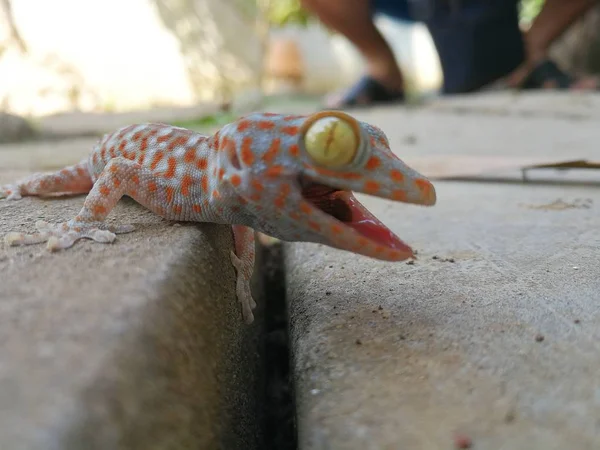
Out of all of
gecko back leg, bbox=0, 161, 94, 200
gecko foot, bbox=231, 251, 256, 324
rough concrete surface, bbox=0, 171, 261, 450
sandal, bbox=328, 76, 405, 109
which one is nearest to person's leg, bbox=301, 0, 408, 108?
sandal, bbox=328, 76, 405, 109

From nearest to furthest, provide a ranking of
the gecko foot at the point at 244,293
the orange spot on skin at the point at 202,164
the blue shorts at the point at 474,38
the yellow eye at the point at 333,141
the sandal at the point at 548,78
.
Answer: the yellow eye at the point at 333,141 < the gecko foot at the point at 244,293 < the orange spot on skin at the point at 202,164 < the sandal at the point at 548,78 < the blue shorts at the point at 474,38

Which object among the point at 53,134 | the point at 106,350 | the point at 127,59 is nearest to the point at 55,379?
the point at 106,350

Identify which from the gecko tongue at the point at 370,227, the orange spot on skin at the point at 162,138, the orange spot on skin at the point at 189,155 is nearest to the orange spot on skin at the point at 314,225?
the gecko tongue at the point at 370,227

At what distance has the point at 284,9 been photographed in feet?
52.2

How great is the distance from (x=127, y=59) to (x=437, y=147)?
969cm

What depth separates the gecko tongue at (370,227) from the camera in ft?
5.20

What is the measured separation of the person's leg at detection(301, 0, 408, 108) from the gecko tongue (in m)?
6.16

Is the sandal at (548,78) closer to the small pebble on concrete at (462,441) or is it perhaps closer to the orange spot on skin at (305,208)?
the orange spot on skin at (305,208)

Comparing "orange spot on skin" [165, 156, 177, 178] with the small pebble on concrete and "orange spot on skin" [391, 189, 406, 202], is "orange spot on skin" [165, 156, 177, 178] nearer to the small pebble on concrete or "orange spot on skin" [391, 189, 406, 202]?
"orange spot on skin" [391, 189, 406, 202]

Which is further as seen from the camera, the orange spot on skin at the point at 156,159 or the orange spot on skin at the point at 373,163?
the orange spot on skin at the point at 156,159

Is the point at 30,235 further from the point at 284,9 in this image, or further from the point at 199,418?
the point at 284,9

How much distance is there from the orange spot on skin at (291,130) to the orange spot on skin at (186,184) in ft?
1.45

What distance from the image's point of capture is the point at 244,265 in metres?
1.91

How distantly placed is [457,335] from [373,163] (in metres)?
0.49
